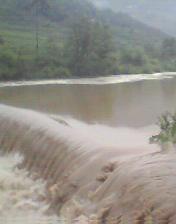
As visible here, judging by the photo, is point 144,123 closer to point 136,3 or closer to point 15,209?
point 15,209

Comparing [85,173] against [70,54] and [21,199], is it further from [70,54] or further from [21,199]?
[70,54]

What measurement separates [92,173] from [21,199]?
3.31 feet

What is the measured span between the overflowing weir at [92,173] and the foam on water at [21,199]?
0.13 m

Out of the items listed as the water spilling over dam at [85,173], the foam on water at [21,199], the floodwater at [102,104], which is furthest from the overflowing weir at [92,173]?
the floodwater at [102,104]

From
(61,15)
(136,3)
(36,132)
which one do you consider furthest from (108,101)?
(136,3)

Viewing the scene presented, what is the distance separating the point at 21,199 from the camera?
565 centimetres

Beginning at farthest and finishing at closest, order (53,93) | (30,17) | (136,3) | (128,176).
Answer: (136,3), (30,17), (53,93), (128,176)

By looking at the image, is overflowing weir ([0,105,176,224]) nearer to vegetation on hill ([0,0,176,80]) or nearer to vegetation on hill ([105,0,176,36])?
vegetation on hill ([0,0,176,80])

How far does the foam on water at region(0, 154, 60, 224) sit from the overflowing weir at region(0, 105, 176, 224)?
126mm

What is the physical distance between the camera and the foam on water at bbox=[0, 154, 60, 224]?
507 cm

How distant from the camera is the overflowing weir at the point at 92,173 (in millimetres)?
3695

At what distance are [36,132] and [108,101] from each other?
30.6 ft

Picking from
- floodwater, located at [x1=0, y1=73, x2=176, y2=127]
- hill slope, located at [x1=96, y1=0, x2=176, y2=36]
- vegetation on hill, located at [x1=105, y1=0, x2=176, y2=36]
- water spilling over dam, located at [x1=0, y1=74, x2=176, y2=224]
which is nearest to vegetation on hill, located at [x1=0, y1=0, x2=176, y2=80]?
floodwater, located at [x1=0, y1=73, x2=176, y2=127]

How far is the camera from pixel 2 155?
7.55m
